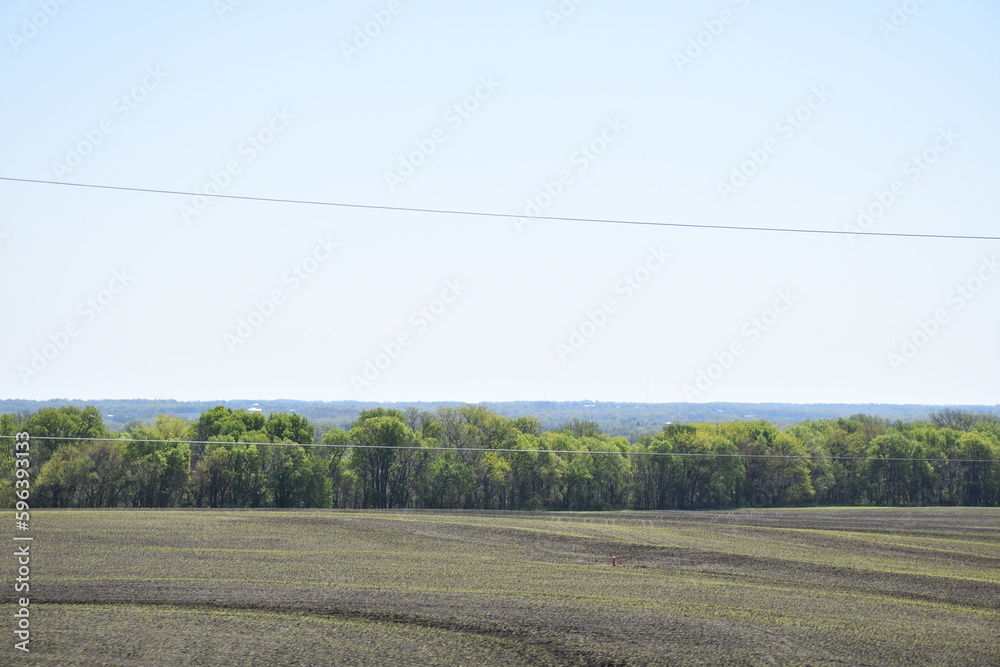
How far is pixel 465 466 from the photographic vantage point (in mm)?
64375

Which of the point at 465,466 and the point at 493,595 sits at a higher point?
the point at 465,466

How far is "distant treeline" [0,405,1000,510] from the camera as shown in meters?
55.5

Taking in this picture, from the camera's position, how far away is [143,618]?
1908 cm

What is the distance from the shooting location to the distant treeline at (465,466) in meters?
55.5

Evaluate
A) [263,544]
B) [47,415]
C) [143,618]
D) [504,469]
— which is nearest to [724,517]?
[504,469]

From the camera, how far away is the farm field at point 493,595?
55.9ft

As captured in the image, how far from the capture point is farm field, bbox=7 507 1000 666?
17031 mm

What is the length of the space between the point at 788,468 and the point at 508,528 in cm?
3824

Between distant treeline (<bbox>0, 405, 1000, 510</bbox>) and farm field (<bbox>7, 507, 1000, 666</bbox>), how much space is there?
18872 mm

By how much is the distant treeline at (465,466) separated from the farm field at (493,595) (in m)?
18.9

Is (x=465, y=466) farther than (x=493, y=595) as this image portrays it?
Yes

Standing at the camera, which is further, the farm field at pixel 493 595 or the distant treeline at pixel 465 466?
the distant treeline at pixel 465 466

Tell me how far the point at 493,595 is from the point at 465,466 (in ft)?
139

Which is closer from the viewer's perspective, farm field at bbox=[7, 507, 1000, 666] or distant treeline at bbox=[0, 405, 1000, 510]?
farm field at bbox=[7, 507, 1000, 666]
